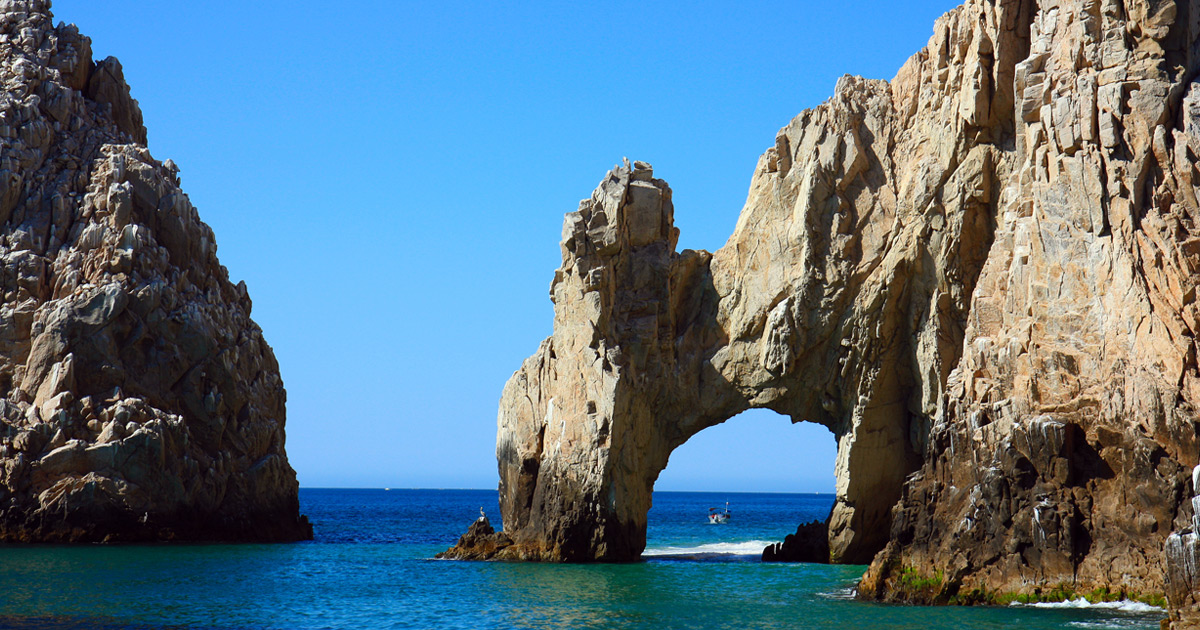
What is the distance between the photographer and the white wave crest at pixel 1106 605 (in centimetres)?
2441

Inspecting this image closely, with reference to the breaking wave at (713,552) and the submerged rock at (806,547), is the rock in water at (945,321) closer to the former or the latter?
A: the submerged rock at (806,547)

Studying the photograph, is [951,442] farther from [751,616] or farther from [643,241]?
[643,241]

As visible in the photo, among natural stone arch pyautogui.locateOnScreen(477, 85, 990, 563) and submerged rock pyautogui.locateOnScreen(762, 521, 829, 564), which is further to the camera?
submerged rock pyautogui.locateOnScreen(762, 521, 829, 564)

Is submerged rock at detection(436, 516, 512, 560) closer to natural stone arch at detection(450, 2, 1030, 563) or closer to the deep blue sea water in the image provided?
natural stone arch at detection(450, 2, 1030, 563)

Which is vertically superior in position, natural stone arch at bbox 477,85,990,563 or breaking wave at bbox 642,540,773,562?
natural stone arch at bbox 477,85,990,563

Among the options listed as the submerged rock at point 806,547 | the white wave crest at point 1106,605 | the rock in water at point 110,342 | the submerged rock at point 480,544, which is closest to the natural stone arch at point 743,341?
the submerged rock at point 480,544

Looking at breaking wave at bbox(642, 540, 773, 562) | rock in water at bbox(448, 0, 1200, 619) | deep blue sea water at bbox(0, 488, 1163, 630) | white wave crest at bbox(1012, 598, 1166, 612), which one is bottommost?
deep blue sea water at bbox(0, 488, 1163, 630)

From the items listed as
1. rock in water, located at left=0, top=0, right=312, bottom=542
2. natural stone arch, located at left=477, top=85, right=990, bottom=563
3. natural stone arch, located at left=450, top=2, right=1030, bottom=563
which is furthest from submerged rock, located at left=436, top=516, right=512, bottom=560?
rock in water, located at left=0, top=0, right=312, bottom=542

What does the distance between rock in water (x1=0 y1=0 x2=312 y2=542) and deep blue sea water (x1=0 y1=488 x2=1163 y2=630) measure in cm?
360

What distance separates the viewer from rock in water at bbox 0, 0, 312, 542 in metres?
46.5

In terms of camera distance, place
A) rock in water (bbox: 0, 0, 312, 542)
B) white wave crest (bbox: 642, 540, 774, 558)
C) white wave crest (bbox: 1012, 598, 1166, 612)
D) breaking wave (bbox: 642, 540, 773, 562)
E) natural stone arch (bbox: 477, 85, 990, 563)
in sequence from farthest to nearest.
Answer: white wave crest (bbox: 642, 540, 774, 558), rock in water (bbox: 0, 0, 312, 542), breaking wave (bbox: 642, 540, 773, 562), natural stone arch (bbox: 477, 85, 990, 563), white wave crest (bbox: 1012, 598, 1166, 612)

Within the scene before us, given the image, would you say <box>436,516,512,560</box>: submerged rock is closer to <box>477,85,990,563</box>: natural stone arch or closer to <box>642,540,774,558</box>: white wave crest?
<box>477,85,990,563</box>: natural stone arch

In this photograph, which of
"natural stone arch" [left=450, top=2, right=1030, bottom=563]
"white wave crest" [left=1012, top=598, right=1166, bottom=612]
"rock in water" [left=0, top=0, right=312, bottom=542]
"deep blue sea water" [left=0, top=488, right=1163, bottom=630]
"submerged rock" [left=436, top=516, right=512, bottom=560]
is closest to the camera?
"white wave crest" [left=1012, top=598, right=1166, bottom=612]

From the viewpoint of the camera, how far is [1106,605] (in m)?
25.0
